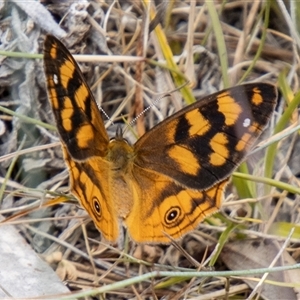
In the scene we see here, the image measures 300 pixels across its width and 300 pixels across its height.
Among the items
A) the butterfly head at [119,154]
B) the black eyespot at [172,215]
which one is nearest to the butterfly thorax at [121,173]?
the butterfly head at [119,154]

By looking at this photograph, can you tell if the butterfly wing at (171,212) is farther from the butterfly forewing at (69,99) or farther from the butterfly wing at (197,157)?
the butterfly forewing at (69,99)

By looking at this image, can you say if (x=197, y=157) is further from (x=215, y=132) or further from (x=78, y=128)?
(x=78, y=128)

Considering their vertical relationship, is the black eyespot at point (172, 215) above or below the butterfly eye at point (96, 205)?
below

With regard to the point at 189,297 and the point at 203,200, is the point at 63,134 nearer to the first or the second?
the point at 203,200

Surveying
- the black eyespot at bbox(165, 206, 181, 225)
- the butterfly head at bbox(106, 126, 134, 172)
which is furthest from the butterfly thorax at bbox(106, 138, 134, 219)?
the black eyespot at bbox(165, 206, 181, 225)

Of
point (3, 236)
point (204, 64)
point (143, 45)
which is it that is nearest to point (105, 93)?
point (143, 45)

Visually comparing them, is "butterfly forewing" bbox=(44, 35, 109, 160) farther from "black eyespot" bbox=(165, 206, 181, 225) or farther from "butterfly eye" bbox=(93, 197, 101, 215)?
"black eyespot" bbox=(165, 206, 181, 225)
